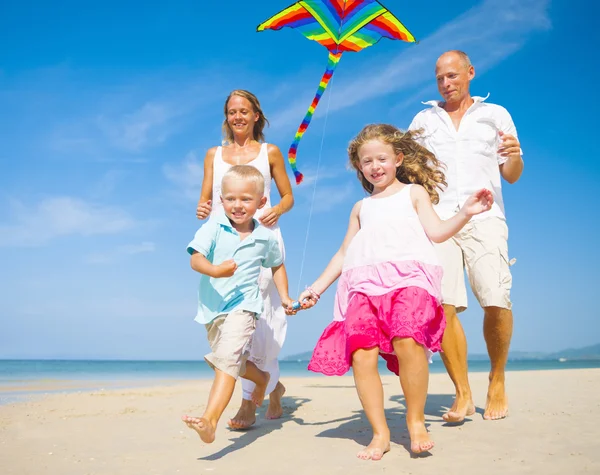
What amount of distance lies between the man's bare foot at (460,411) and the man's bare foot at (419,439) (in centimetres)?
74

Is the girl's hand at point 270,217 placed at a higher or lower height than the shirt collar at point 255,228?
higher

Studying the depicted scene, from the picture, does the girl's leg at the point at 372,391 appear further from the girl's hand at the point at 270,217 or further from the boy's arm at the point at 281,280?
the girl's hand at the point at 270,217

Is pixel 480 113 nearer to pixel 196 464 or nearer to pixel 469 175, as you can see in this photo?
pixel 469 175

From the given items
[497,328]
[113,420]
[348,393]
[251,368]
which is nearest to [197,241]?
[251,368]

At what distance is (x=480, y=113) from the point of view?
4262 mm

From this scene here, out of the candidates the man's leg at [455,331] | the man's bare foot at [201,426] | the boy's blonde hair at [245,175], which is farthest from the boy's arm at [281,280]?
the man's bare foot at [201,426]

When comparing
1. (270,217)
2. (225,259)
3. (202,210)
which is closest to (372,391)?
(225,259)

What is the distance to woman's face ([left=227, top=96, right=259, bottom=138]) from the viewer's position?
479 cm

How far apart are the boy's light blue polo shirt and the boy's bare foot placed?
870 mm

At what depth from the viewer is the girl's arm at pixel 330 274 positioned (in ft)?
11.8

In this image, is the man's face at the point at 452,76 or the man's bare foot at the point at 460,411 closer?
the man's bare foot at the point at 460,411

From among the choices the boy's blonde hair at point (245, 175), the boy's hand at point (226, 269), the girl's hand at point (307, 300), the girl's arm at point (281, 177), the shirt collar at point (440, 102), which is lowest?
the girl's hand at point (307, 300)

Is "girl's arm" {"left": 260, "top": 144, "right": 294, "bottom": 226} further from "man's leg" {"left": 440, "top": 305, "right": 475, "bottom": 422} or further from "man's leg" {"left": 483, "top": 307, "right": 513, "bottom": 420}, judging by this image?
"man's leg" {"left": 483, "top": 307, "right": 513, "bottom": 420}

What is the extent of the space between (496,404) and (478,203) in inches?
64.8
